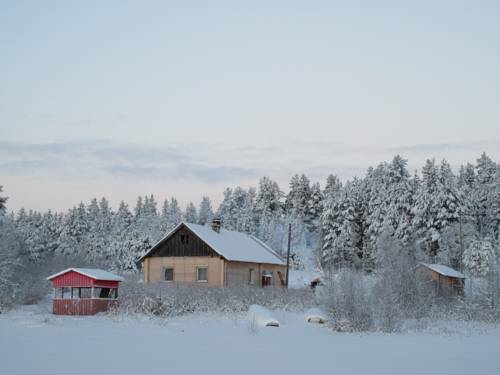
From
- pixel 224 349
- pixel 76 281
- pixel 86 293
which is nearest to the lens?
pixel 224 349

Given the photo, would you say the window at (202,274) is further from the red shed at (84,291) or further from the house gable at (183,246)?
the red shed at (84,291)

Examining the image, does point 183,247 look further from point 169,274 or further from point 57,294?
point 57,294

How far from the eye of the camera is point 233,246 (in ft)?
155

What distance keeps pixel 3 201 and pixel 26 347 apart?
29344mm

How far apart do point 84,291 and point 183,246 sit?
13576 mm

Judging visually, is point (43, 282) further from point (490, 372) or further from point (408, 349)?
point (490, 372)

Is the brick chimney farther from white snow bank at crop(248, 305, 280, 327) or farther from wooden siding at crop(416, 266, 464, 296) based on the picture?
white snow bank at crop(248, 305, 280, 327)

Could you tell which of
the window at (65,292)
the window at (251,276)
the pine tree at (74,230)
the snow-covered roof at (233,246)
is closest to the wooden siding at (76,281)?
the window at (65,292)

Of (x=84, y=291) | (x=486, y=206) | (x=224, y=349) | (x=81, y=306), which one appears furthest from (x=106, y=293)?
(x=486, y=206)

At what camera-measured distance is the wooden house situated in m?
44.1

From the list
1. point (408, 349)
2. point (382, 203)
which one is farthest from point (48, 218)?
point (408, 349)

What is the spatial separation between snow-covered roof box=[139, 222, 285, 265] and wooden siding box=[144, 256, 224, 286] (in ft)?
2.71

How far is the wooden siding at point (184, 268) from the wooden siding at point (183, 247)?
280 mm

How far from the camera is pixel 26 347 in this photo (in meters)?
18.4
